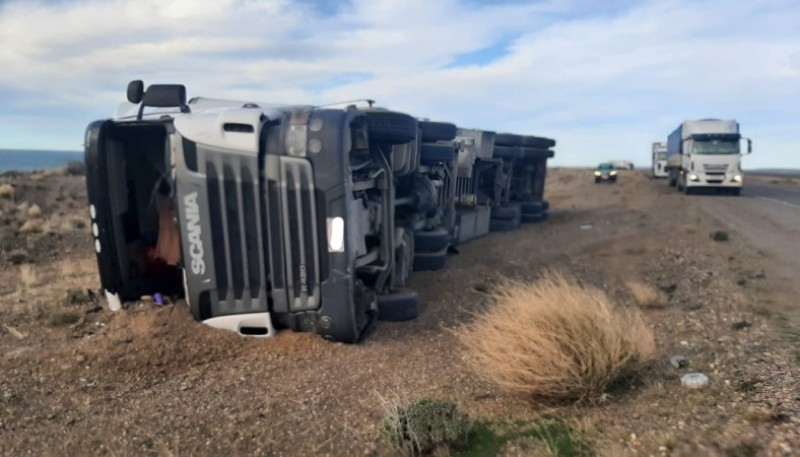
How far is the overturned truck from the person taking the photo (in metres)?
7.47

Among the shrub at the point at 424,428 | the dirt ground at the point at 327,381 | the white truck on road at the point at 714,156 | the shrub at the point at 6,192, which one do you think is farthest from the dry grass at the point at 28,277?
the white truck on road at the point at 714,156

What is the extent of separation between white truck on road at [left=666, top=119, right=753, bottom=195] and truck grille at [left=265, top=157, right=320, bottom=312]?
28.3 meters

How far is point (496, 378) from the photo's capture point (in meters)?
6.27

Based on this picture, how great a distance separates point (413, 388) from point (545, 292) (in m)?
1.45

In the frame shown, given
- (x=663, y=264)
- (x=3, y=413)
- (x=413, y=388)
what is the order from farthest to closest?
1. (x=663, y=264)
2. (x=413, y=388)
3. (x=3, y=413)

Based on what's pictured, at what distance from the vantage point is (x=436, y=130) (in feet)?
37.1

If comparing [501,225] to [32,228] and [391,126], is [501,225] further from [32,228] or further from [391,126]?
[391,126]

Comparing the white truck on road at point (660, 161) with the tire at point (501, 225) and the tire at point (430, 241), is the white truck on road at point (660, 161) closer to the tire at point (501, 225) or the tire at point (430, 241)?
the tire at point (501, 225)

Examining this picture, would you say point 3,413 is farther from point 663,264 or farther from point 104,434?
point 663,264

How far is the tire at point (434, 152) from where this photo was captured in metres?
11.0

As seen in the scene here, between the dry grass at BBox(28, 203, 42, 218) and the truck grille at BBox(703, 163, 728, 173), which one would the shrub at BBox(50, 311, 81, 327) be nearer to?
the dry grass at BBox(28, 203, 42, 218)

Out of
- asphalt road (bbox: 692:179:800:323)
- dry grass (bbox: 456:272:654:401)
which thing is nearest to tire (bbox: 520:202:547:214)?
asphalt road (bbox: 692:179:800:323)

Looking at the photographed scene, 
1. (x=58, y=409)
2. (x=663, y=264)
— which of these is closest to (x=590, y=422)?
(x=58, y=409)

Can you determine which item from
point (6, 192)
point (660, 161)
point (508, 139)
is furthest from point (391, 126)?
point (660, 161)
